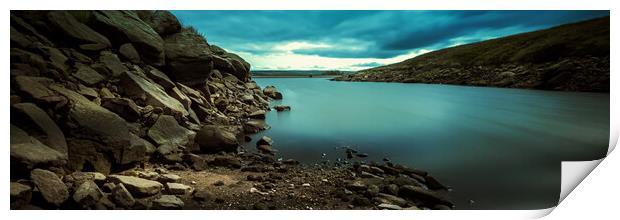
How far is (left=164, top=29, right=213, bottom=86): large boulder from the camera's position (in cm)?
611

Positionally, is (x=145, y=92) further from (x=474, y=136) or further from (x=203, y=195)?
(x=474, y=136)

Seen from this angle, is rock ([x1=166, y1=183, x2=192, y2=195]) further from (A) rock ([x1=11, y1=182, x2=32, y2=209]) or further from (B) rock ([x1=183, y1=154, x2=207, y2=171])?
(A) rock ([x1=11, y1=182, x2=32, y2=209])

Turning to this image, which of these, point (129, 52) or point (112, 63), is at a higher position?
point (129, 52)

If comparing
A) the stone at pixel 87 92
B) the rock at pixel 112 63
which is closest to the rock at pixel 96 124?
the stone at pixel 87 92

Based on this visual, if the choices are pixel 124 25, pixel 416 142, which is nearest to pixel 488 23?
pixel 416 142

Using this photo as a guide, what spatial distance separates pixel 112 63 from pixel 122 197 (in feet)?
7.85

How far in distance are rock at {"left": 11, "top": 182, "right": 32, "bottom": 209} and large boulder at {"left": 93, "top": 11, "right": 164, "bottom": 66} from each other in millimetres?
2541

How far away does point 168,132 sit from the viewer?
14.6 feet

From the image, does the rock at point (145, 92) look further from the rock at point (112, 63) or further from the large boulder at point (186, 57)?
the large boulder at point (186, 57)

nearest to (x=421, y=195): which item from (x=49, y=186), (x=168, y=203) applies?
(x=168, y=203)

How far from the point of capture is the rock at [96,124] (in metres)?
3.49

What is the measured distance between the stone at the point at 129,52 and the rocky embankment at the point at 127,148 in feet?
0.05

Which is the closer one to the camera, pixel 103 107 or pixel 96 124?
pixel 96 124

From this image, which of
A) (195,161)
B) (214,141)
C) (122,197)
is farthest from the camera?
(214,141)
